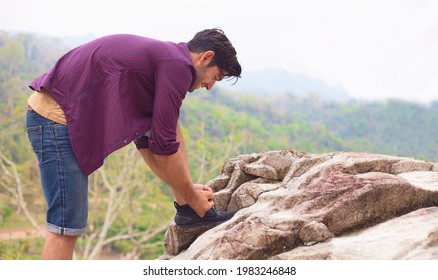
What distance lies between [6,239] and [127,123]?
1176cm

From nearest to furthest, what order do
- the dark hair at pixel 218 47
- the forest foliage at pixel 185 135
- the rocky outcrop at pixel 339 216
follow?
the rocky outcrop at pixel 339 216 → the dark hair at pixel 218 47 → the forest foliage at pixel 185 135

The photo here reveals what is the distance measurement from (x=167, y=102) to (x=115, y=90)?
0.78 ft

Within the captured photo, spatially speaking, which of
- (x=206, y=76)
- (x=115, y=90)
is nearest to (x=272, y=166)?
(x=206, y=76)

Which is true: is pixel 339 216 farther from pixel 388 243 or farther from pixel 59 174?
pixel 59 174

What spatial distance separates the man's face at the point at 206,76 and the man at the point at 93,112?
105mm

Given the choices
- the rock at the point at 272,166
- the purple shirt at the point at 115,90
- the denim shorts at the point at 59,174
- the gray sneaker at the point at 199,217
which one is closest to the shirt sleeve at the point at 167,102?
the purple shirt at the point at 115,90

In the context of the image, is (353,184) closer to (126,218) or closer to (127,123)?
(127,123)

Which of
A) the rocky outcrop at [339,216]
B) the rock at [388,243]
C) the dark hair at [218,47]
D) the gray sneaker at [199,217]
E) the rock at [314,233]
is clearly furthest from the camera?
the gray sneaker at [199,217]

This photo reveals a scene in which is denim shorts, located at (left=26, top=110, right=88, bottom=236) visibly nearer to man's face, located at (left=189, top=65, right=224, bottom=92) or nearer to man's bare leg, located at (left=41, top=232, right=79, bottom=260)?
man's bare leg, located at (left=41, top=232, right=79, bottom=260)

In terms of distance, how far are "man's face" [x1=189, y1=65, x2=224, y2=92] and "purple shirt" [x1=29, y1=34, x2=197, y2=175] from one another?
14 centimetres

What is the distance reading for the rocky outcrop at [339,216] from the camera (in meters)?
2.34

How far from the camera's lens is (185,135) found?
15.5 m

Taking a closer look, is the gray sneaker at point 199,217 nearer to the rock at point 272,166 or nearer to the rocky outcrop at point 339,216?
the rocky outcrop at point 339,216

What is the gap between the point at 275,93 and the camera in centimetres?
2942
